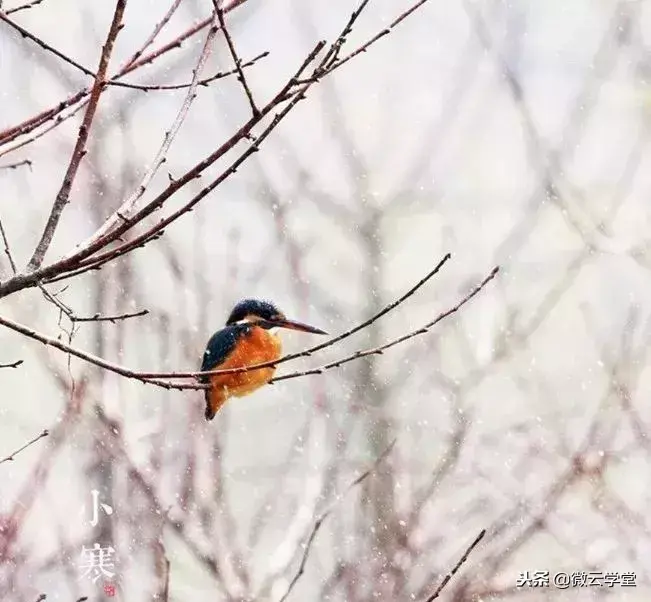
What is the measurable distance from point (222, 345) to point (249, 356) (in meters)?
0.05

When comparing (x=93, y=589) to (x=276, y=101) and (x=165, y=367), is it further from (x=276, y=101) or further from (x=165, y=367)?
(x=276, y=101)

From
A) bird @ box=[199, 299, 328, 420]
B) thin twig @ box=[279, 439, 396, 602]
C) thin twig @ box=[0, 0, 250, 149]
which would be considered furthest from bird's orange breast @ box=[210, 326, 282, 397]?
thin twig @ box=[0, 0, 250, 149]

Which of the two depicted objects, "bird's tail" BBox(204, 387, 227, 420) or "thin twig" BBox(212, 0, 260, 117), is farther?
"bird's tail" BBox(204, 387, 227, 420)

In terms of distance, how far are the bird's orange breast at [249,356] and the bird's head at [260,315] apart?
0.02 m

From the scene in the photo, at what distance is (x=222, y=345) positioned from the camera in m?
1.11

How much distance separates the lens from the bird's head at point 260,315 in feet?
3.72

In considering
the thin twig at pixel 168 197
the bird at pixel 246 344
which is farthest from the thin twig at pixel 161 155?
the bird at pixel 246 344

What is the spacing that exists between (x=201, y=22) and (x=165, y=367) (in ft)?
3.73

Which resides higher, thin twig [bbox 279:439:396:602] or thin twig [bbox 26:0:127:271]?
thin twig [bbox 26:0:127:271]

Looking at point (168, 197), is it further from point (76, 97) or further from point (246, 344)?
point (246, 344)

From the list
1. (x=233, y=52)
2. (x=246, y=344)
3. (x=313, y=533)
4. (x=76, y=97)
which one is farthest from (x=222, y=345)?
(x=233, y=52)

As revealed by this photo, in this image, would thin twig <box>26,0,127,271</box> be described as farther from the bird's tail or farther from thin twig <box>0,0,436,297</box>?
the bird's tail

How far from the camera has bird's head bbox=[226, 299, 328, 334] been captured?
1.13m

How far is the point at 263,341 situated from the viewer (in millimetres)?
1107
